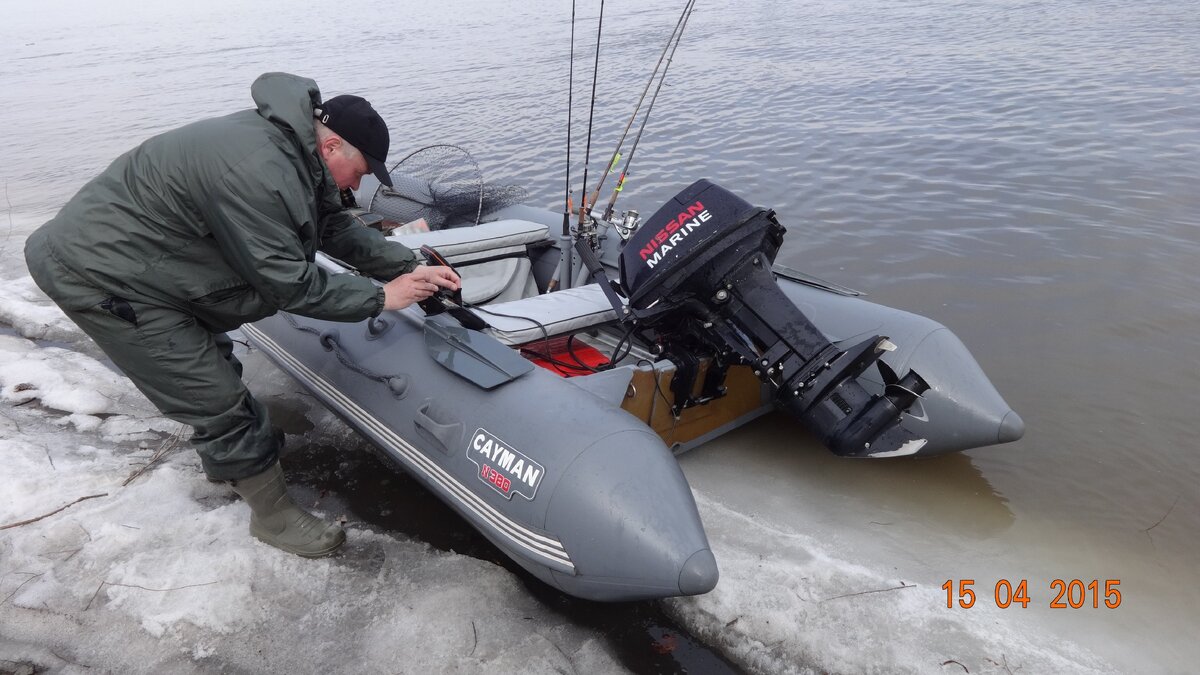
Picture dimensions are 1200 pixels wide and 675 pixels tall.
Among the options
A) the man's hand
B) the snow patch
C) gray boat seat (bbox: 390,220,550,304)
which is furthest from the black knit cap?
the snow patch

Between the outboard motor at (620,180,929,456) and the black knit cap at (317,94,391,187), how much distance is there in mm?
1074

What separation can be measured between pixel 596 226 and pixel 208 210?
243 centimetres

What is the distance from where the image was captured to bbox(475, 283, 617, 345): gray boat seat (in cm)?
307

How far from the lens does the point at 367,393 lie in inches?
124

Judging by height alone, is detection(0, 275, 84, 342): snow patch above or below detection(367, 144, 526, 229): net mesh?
below

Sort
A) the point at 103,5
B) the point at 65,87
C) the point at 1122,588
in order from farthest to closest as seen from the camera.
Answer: the point at 103,5, the point at 65,87, the point at 1122,588

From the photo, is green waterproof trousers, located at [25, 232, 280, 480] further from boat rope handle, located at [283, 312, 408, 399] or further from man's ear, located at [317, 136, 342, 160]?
man's ear, located at [317, 136, 342, 160]

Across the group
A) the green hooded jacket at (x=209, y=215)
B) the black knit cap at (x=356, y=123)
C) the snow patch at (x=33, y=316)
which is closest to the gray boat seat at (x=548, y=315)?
the green hooded jacket at (x=209, y=215)

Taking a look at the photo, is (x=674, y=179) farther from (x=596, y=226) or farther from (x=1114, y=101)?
(x=1114, y=101)

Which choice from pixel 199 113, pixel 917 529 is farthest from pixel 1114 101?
pixel 199 113

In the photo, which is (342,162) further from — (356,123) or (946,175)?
(946,175)

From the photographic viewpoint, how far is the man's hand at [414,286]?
2697mm
